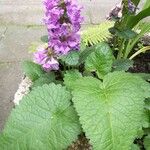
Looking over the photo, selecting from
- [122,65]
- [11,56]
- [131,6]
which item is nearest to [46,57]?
[122,65]

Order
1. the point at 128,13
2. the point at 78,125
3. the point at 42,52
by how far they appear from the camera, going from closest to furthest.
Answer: the point at 78,125, the point at 42,52, the point at 128,13

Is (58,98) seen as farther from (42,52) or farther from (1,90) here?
(1,90)

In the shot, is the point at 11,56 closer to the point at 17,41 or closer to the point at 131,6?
the point at 17,41

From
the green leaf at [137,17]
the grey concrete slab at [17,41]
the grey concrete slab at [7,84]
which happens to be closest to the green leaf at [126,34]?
the green leaf at [137,17]

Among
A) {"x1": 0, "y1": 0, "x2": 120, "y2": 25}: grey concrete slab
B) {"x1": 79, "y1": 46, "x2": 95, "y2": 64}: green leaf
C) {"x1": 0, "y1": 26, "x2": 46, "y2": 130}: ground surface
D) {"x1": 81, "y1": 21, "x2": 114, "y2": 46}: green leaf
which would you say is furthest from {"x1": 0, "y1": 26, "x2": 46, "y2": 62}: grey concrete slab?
{"x1": 79, "y1": 46, "x2": 95, "y2": 64}: green leaf

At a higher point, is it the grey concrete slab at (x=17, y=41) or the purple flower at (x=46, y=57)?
the purple flower at (x=46, y=57)

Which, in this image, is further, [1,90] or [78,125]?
[1,90]

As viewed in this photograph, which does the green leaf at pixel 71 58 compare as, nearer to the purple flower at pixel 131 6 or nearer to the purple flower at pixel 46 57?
the purple flower at pixel 46 57

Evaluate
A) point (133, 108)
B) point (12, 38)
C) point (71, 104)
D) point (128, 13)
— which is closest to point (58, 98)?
point (71, 104)
